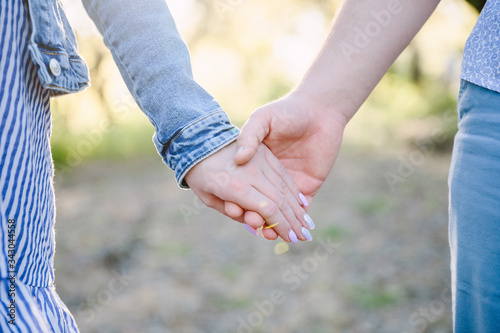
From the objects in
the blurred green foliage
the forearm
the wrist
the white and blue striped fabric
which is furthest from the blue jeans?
the blurred green foliage

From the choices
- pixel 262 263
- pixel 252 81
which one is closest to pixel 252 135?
pixel 262 263

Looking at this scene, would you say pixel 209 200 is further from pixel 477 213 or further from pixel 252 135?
pixel 477 213

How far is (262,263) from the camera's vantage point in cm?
456

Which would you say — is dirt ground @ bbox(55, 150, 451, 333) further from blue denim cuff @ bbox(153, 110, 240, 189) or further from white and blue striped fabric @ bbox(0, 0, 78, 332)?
white and blue striped fabric @ bbox(0, 0, 78, 332)

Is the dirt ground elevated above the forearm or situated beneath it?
situated beneath

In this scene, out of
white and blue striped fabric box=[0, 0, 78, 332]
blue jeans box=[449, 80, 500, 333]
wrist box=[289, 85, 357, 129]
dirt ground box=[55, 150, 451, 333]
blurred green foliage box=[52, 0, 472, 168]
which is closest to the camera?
white and blue striped fabric box=[0, 0, 78, 332]

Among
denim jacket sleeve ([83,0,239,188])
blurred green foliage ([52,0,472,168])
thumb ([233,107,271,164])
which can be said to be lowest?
blurred green foliage ([52,0,472,168])

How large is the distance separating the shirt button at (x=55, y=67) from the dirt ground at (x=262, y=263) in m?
2.95

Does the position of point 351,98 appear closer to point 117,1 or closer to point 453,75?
point 117,1

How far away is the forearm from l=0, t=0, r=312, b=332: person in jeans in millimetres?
326

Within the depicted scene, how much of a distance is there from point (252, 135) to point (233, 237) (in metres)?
3.80

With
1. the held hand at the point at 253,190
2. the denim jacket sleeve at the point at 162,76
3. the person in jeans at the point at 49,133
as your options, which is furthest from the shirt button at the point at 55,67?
the held hand at the point at 253,190

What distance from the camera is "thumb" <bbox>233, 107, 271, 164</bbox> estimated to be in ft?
4.60

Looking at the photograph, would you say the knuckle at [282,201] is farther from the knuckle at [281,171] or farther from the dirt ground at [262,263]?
the dirt ground at [262,263]
